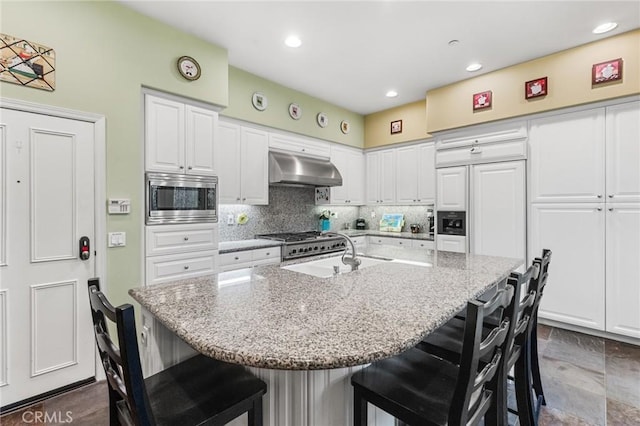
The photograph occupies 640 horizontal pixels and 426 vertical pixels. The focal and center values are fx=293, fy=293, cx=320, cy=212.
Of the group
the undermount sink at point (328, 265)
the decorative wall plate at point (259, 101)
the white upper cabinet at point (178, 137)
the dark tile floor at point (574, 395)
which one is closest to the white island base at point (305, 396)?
the undermount sink at point (328, 265)

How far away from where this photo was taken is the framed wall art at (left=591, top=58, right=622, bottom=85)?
8.98ft

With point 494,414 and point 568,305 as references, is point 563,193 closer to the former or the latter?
point 568,305

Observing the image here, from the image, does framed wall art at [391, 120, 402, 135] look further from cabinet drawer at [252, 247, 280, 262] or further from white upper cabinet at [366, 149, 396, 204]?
cabinet drawer at [252, 247, 280, 262]

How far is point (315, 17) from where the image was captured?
2494 mm

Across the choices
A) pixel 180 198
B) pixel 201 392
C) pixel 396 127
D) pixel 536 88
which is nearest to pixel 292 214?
pixel 180 198

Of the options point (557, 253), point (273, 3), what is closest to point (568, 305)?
point (557, 253)

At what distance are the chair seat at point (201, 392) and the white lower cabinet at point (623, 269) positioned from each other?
139 inches

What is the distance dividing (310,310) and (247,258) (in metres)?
2.28

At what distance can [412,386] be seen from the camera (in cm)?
108

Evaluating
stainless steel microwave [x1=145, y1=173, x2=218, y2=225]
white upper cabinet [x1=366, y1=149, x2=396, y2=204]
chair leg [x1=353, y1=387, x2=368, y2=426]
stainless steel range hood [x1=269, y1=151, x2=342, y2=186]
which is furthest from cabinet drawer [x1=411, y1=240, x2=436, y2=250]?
chair leg [x1=353, y1=387, x2=368, y2=426]

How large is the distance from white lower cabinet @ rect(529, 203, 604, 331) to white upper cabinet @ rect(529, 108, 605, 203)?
14 centimetres

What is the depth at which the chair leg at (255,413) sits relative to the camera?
104cm

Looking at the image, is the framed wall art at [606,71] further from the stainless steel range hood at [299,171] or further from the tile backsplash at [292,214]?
the stainless steel range hood at [299,171]

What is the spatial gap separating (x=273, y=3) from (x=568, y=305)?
407 cm
